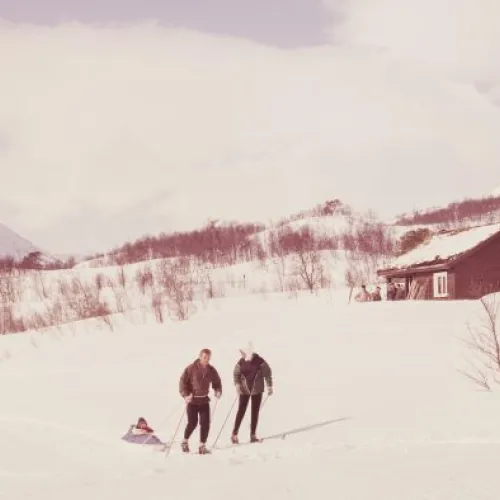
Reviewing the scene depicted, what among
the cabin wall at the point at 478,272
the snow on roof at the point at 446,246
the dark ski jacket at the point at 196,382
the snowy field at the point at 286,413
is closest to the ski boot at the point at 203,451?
the snowy field at the point at 286,413

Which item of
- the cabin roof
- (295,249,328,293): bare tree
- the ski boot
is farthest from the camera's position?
(295,249,328,293): bare tree

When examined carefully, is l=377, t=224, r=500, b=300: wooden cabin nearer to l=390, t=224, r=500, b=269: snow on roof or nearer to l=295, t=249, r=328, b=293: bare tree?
l=390, t=224, r=500, b=269: snow on roof

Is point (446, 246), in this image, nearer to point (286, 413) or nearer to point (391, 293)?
point (391, 293)

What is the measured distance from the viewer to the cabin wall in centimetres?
2959

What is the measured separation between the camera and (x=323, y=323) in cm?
2494

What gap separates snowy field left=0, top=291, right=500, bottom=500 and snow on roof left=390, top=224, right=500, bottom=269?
6.10 meters

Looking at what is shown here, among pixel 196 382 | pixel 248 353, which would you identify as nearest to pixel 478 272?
pixel 248 353

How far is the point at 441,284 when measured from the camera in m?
30.9

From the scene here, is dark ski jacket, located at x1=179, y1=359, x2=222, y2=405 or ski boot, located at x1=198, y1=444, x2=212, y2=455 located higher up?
dark ski jacket, located at x1=179, y1=359, x2=222, y2=405

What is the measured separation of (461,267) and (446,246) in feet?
10.5

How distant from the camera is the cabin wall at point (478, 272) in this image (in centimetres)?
2959

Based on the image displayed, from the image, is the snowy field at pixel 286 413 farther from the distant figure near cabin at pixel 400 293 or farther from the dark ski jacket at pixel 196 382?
the distant figure near cabin at pixel 400 293

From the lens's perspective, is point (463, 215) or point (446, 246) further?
point (463, 215)

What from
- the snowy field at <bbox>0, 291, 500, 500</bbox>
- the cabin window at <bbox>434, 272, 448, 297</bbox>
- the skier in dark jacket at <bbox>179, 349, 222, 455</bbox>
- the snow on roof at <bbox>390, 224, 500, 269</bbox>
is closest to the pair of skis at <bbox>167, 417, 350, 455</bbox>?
the snowy field at <bbox>0, 291, 500, 500</bbox>
